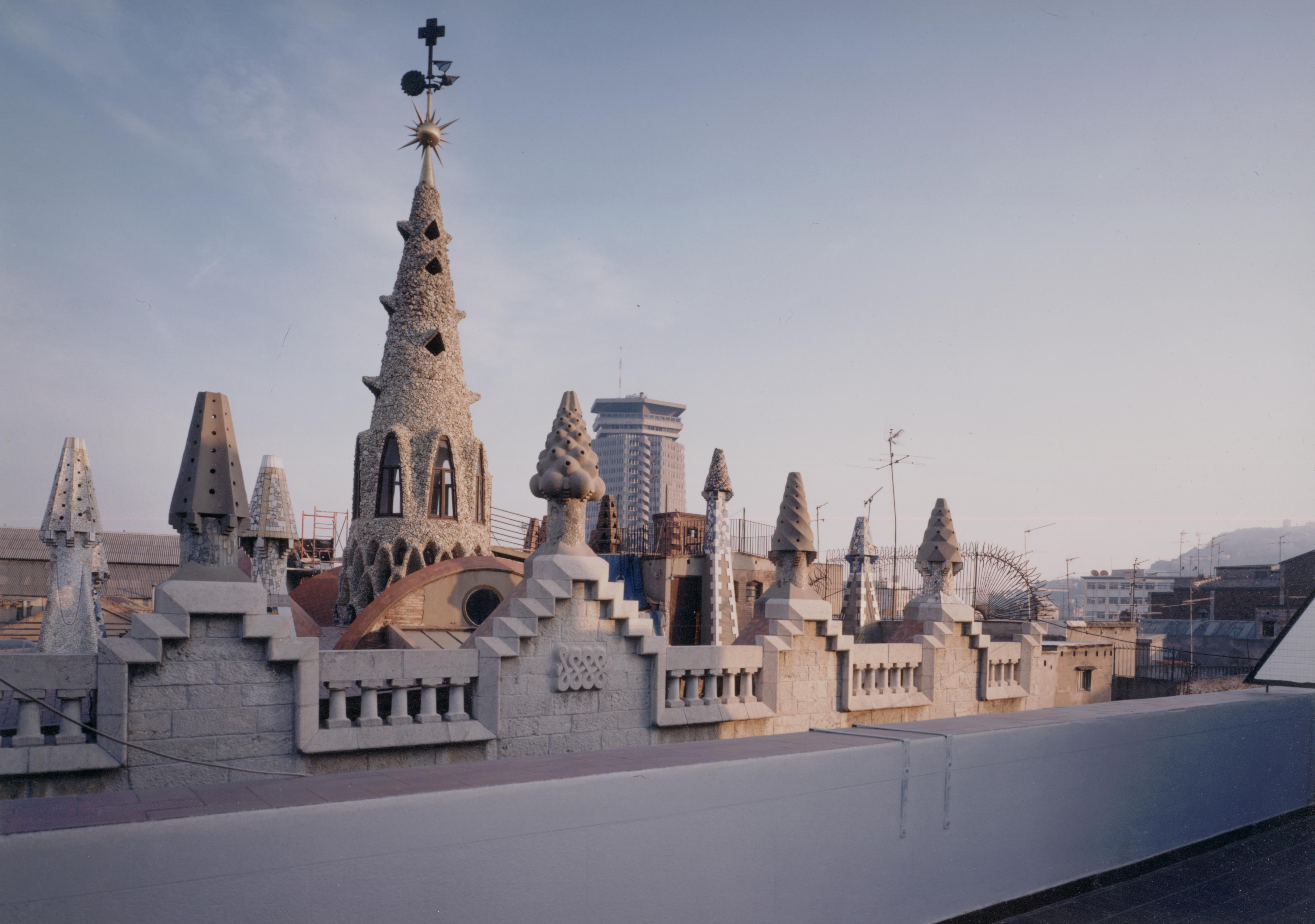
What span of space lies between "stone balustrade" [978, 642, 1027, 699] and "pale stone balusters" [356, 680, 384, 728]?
10452 millimetres

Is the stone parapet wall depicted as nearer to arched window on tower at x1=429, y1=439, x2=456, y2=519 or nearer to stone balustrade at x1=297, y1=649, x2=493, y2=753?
Answer: stone balustrade at x1=297, y1=649, x2=493, y2=753

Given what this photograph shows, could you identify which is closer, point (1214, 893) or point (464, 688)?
point (1214, 893)

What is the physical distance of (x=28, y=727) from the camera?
6.59 m

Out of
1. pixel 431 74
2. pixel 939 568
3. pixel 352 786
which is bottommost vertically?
pixel 352 786

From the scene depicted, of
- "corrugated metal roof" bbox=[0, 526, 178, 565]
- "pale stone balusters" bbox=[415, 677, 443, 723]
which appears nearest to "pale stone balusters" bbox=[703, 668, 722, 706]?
"pale stone balusters" bbox=[415, 677, 443, 723]

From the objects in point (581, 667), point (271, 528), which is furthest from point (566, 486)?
point (271, 528)

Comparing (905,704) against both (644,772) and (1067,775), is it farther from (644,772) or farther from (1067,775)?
(644,772)

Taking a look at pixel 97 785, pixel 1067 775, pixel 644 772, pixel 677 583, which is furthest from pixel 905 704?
pixel 677 583

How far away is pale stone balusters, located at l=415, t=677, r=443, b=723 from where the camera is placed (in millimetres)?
8547

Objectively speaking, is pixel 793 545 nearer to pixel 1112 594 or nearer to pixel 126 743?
pixel 126 743

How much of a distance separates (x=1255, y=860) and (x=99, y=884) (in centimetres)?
892

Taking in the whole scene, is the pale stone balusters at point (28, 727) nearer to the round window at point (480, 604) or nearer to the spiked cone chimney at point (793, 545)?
the spiked cone chimney at point (793, 545)

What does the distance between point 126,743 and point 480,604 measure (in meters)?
12.7

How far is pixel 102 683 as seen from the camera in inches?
267
